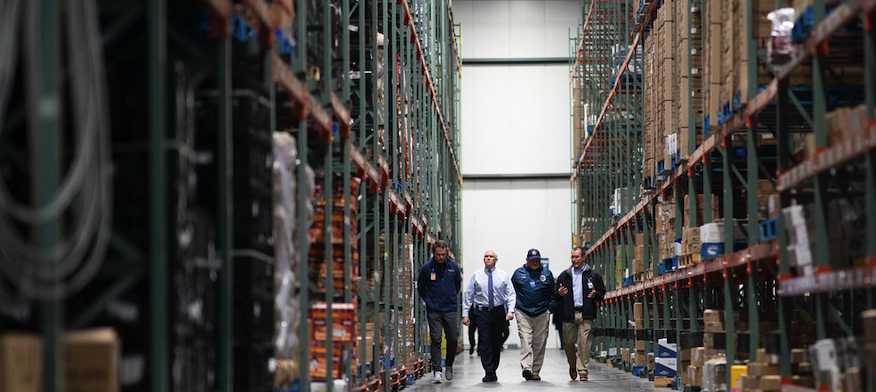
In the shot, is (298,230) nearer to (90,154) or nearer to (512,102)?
(90,154)

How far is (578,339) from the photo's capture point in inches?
637

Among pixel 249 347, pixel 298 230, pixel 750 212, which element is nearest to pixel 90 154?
pixel 249 347

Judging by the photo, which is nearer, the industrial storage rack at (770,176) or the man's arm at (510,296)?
the industrial storage rack at (770,176)

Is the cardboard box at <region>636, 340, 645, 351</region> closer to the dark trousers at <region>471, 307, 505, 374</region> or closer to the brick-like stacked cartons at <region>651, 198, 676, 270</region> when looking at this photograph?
the dark trousers at <region>471, 307, 505, 374</region>

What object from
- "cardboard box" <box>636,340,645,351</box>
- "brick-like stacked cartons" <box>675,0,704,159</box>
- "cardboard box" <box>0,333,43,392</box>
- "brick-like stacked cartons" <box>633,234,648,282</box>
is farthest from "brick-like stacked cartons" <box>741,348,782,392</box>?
"cardboard box" <box>636,340,645,351</box>

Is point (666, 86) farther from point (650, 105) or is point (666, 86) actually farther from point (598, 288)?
point (598, 288)

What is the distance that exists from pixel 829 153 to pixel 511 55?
998 inches

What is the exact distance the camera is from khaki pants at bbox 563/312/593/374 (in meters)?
15.6

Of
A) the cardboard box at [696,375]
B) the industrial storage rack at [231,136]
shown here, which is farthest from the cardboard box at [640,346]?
the cardboard box at [696,375]

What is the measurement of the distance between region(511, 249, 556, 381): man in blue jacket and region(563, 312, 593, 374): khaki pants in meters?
0.50

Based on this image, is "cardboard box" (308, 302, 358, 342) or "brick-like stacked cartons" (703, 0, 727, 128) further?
"brick-like stacked cartons" (703, 0, 727, 128)

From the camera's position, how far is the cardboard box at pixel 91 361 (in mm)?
3672

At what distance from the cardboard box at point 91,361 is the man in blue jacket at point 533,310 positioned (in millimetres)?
11947

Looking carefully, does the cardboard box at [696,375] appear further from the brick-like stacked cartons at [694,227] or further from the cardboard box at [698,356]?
the brick-like stacked cartons at [694,227]
